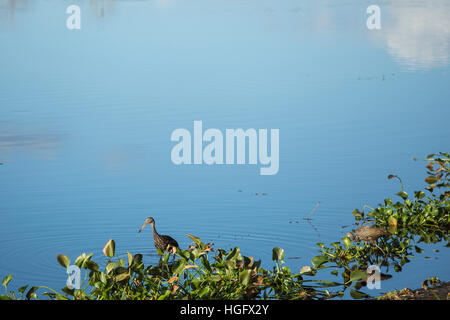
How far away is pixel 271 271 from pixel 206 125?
6.40 metres

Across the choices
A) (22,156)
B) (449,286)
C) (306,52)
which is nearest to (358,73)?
(306,52)

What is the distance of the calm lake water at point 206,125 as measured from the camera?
720 cm

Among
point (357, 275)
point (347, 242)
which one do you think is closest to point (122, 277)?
point (357, 275)

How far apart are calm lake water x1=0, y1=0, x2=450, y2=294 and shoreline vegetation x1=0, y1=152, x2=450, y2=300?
0.87 feet

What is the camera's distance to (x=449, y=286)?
17.4 feet

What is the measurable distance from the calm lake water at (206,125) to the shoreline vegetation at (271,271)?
0.87ft

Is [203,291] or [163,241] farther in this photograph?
[163,241]

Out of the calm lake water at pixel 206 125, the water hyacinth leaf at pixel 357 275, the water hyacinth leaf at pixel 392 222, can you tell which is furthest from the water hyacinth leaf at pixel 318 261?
the water hyacinth leaf at pixel 392 222

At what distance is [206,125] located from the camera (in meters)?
11.4

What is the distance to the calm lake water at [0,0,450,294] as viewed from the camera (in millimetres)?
7195

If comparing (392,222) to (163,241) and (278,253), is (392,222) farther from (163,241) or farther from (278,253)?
(163,241)

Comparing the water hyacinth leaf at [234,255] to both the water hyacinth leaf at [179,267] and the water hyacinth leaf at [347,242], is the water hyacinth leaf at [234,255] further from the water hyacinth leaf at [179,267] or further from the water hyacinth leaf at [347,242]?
the water hyacinth leaf at [347,242]

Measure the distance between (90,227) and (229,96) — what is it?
22.5 feet
